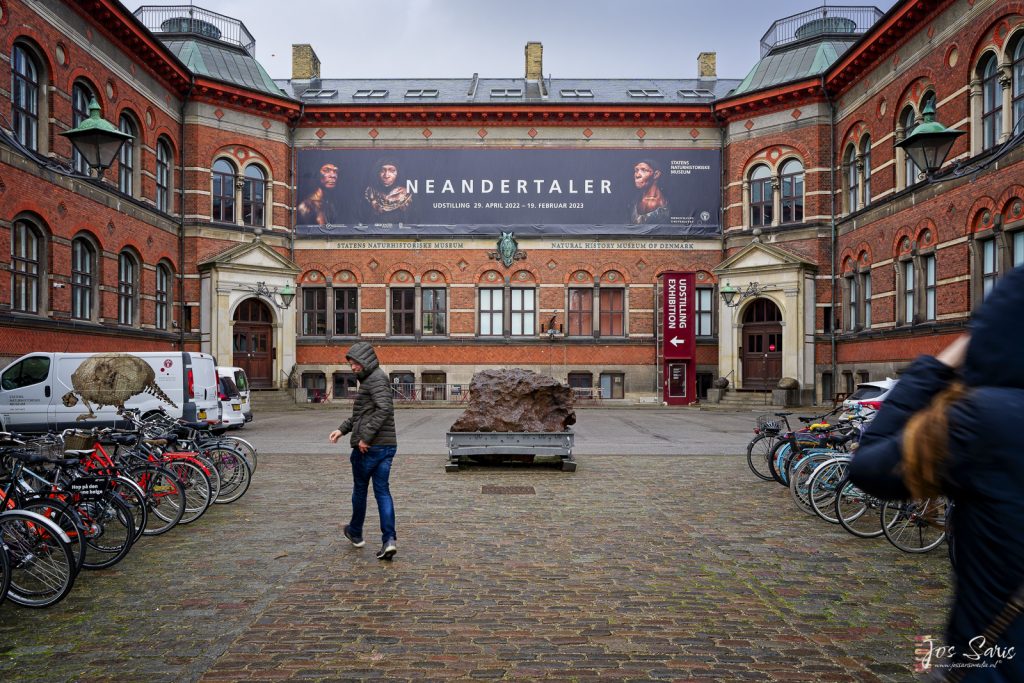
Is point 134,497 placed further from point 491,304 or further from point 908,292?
point 491,304

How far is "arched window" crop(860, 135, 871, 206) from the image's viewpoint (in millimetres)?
28359

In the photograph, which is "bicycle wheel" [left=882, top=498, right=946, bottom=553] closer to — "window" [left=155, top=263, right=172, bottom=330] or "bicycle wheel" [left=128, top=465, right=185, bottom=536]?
"bicycle wheel" [left=128, top=465, right=185, bottom=536]

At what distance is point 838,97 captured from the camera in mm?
30484

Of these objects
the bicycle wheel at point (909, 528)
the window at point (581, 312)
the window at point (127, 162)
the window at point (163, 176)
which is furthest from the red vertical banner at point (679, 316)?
the bicycle wheel at point (909, 528)

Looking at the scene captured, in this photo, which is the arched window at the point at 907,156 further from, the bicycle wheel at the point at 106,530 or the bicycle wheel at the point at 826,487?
the bicycle wheel at the point at 106,530

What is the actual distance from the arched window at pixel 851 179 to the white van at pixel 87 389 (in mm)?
25014

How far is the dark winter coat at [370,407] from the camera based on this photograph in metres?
7.35

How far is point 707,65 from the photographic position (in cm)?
4119

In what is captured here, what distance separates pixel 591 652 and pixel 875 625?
215cm

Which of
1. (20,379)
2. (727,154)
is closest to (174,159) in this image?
(20,379)

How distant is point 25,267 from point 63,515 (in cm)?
1714

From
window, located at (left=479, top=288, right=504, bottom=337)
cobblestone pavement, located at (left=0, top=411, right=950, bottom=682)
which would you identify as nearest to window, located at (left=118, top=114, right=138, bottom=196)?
window, located at (left=479, top=288, right=504, bottom=337)

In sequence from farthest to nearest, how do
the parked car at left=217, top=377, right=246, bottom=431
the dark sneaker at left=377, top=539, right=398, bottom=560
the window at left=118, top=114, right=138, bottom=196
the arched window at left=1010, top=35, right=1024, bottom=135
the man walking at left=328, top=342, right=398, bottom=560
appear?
the window at left=118, top=114, right=138, bottom=196, the parked car at left=217, top=377, right=246, bottom=431, the arched window at left=1010, top=35, right=1024, bottom=135, the man walking at left=328, top=342, right=398, bottom=560, the dark sneaker at left=377, top=539, right=398, bottom=560

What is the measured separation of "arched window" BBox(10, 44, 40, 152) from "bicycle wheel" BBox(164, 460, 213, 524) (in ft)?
50.3
